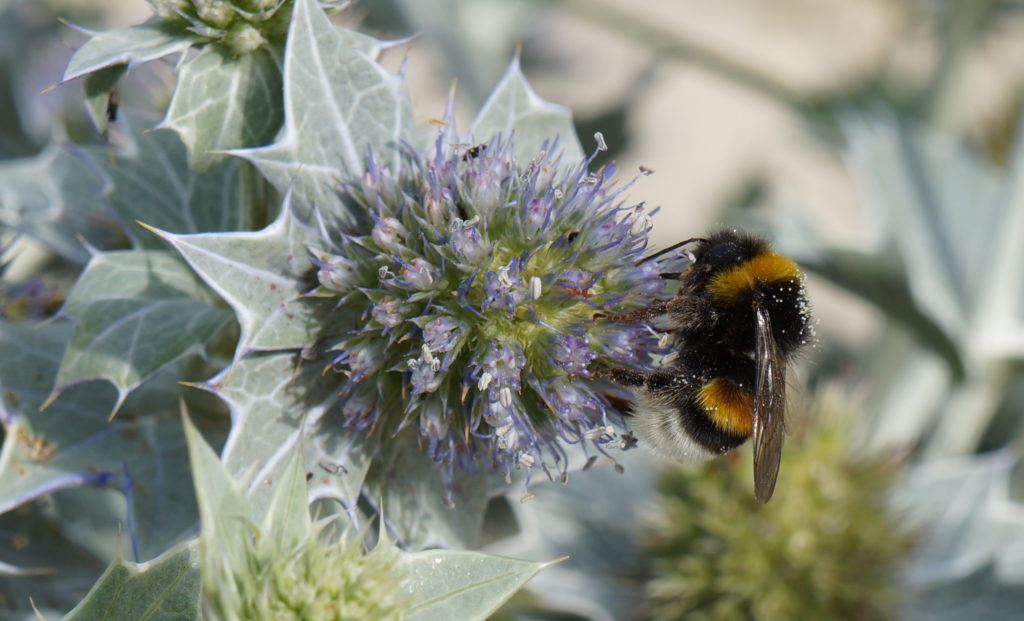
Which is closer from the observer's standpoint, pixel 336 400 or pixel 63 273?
pixel 336 400

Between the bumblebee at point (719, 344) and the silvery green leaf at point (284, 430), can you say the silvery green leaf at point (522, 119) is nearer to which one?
the bumblebee at point (719, 344)

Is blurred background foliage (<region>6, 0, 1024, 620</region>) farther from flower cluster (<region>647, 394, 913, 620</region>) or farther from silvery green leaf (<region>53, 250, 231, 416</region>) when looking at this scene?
silvery green leaf (<region>53, 250, 231, 416</region>)

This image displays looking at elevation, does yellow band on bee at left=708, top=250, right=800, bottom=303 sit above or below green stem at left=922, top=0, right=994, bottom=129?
below

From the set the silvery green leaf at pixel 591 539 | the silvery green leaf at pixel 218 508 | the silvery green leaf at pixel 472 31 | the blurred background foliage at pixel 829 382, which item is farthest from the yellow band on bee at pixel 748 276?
the silvery green leaf at pixel 472 31

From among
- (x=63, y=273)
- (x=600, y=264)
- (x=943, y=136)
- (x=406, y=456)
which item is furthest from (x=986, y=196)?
(x=63, y=273)

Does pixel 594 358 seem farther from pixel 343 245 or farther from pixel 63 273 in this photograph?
pixel 63 273

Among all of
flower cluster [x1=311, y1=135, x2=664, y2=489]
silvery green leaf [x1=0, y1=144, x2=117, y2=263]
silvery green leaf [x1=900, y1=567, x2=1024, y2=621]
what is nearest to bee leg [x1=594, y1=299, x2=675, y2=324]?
flower cluster [x1=311, y1=135, x2=664, y2=489]
